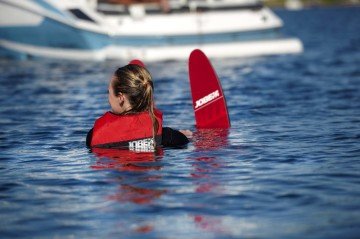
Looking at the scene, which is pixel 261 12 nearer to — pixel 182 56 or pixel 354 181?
pixel 182 56

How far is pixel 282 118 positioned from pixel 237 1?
15522mm

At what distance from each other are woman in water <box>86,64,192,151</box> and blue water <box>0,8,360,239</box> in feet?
0.83

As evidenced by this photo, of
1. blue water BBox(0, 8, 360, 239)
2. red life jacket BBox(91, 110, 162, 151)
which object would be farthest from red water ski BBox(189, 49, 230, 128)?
red life jacket BBox(91, 110, 162, 151)

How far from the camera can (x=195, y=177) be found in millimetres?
8156

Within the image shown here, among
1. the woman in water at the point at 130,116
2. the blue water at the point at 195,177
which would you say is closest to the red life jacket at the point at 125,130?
the woman in water at the point at 130,116

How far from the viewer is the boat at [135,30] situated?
25422 mm

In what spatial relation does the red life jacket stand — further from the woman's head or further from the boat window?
the boat window

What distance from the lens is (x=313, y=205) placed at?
7.00 m

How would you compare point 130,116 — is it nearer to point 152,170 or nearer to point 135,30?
point 152,170

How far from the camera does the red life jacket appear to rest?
921 cm

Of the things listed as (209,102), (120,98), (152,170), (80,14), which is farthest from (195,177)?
(80,14)

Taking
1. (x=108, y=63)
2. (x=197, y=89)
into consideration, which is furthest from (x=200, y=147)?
(x=108, y=63)

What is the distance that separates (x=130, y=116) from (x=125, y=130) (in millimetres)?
206

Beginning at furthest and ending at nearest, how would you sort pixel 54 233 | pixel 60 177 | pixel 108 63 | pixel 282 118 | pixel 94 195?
pixel 108 63 < pixel 282 118 < pixel 60 177 < pixel 94 195 < pixel 54 233
